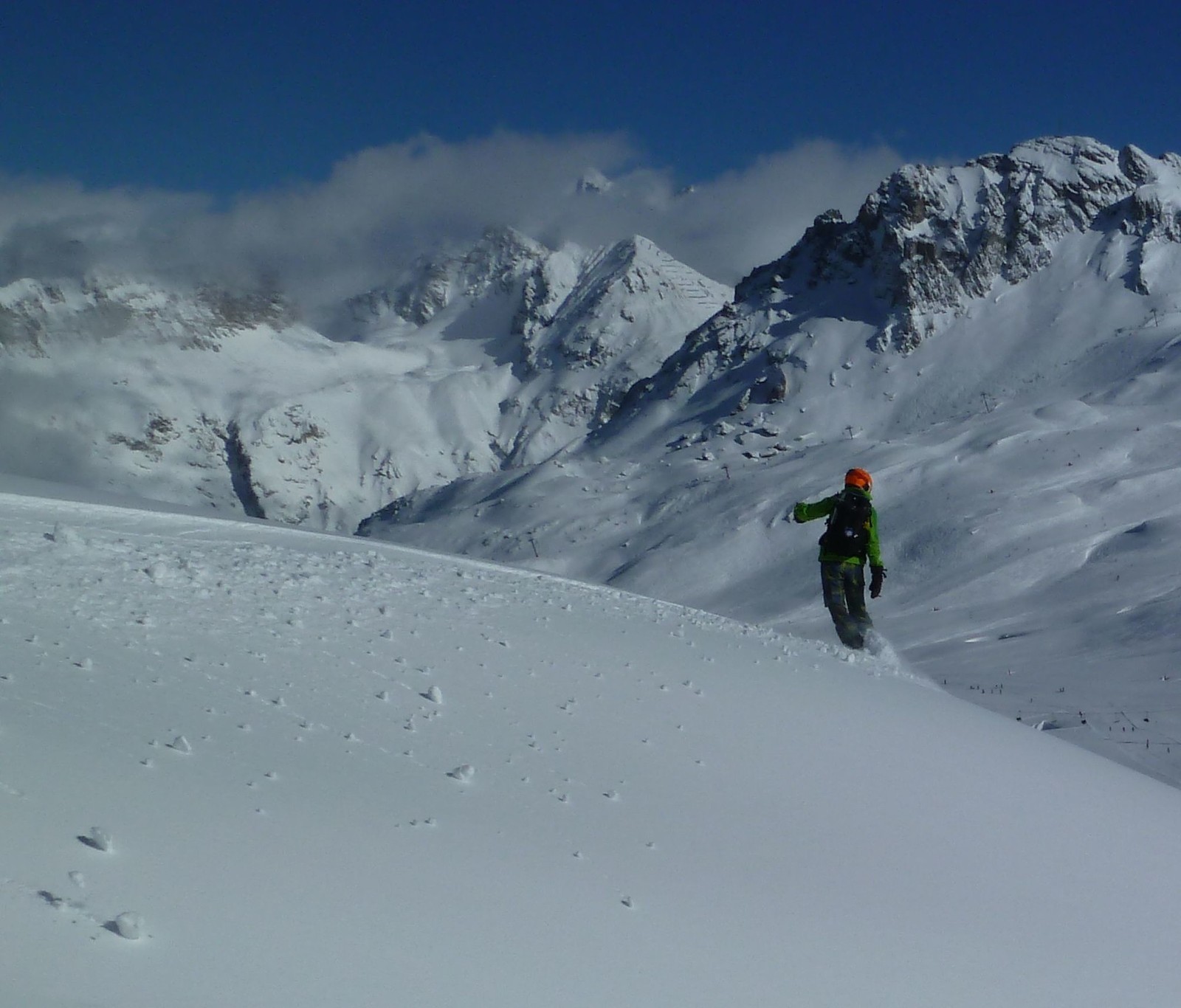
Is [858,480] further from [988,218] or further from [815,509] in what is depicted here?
[988,218]

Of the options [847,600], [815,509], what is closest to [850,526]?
[815,509]

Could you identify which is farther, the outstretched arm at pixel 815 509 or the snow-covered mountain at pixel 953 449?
the snow-covered mountain at pixel 953 449

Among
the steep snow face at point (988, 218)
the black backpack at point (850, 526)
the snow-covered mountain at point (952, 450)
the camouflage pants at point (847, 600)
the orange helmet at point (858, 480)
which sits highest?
the steep snow face at point (988, 218)

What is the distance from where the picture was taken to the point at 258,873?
163 inches

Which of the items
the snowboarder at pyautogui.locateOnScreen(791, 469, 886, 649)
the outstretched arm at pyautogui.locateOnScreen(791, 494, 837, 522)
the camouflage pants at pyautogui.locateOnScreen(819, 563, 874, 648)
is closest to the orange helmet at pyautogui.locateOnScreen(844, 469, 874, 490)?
the snowboarder at pyautogui.locateOnScreen(791, 469, 886, 649)

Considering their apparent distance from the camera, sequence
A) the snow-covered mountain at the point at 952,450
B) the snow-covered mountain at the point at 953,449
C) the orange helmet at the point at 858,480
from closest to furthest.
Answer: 1. the orange helmet at the point at 858,480
2. the snow-covered mountain at the point at 952,450
3. the snow-covered mountain at the point at 953,449

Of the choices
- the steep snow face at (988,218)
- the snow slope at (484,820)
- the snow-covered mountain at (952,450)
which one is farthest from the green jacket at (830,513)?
the steep snow face at (988,218)

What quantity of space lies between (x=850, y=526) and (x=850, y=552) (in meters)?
0.36

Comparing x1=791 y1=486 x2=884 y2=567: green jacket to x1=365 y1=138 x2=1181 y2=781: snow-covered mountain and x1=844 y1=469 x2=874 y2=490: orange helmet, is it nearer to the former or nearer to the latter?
x1=844 y1=469 x2=874 y2=490: orange helmet

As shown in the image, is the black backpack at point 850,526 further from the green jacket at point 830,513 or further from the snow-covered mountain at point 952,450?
the snow-covered mountain at point 952,450

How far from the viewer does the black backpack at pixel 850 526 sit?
46.4ft

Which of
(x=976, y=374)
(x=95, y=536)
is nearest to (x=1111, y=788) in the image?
(x=95, y=536)

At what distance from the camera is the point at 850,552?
14328 mm

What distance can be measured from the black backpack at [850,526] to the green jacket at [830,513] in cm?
3
